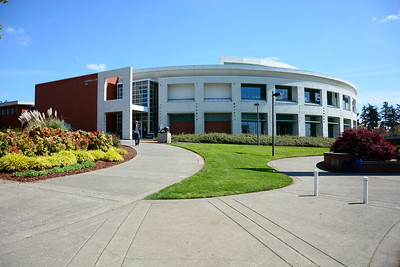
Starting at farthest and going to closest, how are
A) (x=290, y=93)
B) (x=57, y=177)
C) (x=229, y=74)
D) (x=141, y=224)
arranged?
(x=290, y=93) → (x=229, y=74) → (x=57, y=177) → (x=141, y=224)

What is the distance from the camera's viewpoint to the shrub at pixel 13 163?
289 inches

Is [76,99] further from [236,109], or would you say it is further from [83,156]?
[83,156]

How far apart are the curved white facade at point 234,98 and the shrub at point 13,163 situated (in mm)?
23821

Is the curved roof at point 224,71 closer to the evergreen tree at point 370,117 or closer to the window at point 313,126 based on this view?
the window at point 313,126

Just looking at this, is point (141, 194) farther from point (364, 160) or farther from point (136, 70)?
point (136, 70)

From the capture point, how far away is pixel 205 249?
2.89m

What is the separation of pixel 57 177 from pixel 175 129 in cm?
2683

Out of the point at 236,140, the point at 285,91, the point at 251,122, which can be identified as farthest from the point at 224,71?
the point at 236,140

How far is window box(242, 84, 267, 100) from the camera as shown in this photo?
3456 cm

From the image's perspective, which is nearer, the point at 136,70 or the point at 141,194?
the point at 141,194

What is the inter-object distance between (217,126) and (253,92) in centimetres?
825

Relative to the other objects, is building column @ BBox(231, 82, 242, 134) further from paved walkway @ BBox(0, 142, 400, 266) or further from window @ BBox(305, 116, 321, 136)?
paved walkway @ BBox(0, 142, 400, 266)

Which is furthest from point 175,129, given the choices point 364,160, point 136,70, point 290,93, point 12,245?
point 12,245

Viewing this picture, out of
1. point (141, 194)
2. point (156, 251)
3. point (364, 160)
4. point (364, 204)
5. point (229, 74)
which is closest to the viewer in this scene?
point (156, 251)
